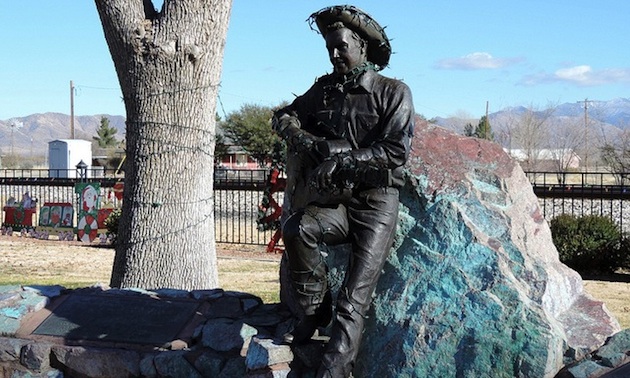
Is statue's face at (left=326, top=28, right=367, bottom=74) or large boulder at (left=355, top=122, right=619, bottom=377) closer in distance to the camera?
large boulder at (left=355, top=122, right=619, bottom=377)

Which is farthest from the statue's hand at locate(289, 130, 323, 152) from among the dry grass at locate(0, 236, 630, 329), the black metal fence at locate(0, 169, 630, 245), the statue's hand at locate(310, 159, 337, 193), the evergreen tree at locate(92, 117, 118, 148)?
the evergreen tree at locate(92, 117, 118, 148)

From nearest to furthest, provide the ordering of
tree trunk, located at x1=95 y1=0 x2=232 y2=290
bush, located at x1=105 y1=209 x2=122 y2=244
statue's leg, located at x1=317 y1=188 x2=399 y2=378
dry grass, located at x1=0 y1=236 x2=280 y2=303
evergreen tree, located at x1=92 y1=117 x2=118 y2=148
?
statue's leg, located at x1=317 y1=188 x2=399 y2=378
tree trunk, located at x1=95 y1=0 x2=232 y2=290
dry grass, located at x1=0 y1=236 x2=280 y2=303
bush, located at x1=105 y1=209 x2=122 y2=244
evergreen tree, located at x1=92 y1=117 x2=118 y2=148

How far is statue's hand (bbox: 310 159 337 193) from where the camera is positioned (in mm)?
4379

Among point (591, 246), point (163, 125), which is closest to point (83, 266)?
point (163, 125)

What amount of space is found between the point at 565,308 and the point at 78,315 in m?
3.21

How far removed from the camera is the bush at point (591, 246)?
11.8 m

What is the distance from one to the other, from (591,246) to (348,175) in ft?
26.9

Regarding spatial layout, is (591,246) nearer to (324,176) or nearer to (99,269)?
(99,269)

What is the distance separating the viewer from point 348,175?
446cm

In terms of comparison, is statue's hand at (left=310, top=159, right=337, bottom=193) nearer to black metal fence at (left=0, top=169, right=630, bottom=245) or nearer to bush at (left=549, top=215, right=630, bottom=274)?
bush at (left=549, top=215, right=630, bottom=274)

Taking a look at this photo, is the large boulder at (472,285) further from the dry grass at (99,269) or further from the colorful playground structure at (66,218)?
the colorful playground structure at (66,218)

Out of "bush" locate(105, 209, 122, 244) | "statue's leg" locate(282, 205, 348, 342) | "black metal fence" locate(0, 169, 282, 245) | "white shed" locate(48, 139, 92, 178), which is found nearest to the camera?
"statue's leg" locate(282, 205, 348, 342)

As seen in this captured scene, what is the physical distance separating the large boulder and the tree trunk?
314cm

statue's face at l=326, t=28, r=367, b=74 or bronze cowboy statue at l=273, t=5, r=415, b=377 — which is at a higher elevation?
statue's face at l=326, t=28, r=367, b=74
